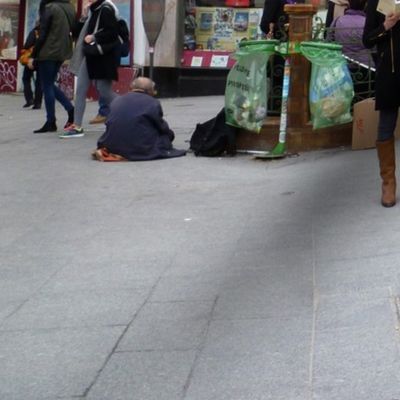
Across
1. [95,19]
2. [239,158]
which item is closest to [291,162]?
[239,158]

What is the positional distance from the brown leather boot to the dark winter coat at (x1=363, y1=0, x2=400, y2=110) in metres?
0.29

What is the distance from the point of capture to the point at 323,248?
6684mm

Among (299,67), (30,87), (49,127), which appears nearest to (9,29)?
(30,87)

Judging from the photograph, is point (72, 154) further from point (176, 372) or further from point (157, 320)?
point (176, 372)

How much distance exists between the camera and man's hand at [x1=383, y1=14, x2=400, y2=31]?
7.03 metres

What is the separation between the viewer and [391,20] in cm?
705

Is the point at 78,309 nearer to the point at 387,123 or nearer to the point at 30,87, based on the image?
the point at 387,123

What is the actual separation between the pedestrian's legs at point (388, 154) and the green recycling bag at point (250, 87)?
2.84 m

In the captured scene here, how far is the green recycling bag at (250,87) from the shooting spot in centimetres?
1009

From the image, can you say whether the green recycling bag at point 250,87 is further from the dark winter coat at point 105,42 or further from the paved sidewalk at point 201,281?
the dark winter coat at point 105,42

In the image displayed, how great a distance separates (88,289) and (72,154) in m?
4.93

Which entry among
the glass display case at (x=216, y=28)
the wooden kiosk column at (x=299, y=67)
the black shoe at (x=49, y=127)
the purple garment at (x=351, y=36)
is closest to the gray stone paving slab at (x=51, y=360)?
the wooden kiosk column at (x=299, y=67)

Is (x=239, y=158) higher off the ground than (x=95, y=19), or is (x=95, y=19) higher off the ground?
(x=95, y=19)

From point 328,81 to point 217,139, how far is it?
4.49 feet
